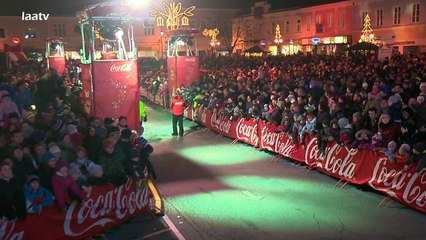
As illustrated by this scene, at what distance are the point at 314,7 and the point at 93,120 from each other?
4433 cm

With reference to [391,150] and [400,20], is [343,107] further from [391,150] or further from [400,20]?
[400,20]

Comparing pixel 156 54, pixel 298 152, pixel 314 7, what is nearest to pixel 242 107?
pixel 298 152

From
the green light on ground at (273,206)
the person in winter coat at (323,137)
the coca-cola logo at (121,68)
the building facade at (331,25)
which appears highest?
the building facade at (331,25)

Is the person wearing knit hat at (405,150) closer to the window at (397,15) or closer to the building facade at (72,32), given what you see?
the window at (397,15)

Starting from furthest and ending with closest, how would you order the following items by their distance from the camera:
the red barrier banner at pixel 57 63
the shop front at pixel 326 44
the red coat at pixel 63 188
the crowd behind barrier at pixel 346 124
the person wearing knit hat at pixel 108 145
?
1. the shop front at pixel 326 44
2. the red barrier banner at pixel 57 63
3. the crowd behind barrier at pixel 346 124
4. the person wearing knit hat at pixel 108 145
5. the red coat at pixel 63 188

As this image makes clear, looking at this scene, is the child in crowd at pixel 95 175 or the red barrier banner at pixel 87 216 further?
the child in crowd at pixel 95 175

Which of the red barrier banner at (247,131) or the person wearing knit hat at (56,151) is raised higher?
the person wearing knit hat at (56,151)

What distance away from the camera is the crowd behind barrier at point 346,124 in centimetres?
938

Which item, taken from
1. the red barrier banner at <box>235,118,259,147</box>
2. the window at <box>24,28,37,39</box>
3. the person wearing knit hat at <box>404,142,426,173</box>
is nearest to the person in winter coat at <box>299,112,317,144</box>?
the red barrier banner at <box>235,118,259,147</box>

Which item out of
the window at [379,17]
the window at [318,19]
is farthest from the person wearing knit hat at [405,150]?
the window at [318,19]

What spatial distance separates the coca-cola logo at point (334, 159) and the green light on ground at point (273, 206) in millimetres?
552

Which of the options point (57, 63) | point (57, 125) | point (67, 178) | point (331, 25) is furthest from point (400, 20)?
point (67, 178)

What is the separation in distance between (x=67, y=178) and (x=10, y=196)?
3.24 feet

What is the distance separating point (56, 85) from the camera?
15562 mm
